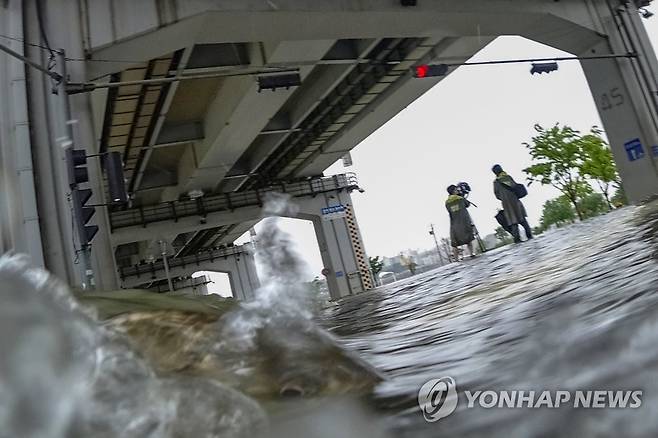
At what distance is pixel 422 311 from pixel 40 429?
352cm

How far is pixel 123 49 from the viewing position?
28.7 ft

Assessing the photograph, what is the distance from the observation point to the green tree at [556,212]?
1698 inches

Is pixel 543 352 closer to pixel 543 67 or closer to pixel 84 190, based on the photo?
pixel 84 190

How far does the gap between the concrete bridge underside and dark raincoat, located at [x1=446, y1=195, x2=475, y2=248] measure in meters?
3.69

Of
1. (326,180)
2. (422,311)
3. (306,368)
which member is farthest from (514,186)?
(326,180)

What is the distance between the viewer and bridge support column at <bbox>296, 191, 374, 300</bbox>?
80.2ft

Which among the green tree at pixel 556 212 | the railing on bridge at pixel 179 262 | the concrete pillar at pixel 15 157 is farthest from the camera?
the green tree at pixel 556 212

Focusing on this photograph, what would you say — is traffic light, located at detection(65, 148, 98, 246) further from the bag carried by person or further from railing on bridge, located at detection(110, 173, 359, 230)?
railing on bridge, located at detection(110, 173, 359, 230)

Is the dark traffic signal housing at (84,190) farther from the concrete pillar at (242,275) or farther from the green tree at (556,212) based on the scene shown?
the green tree at (556,212)

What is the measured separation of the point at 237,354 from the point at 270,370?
0.46 ft

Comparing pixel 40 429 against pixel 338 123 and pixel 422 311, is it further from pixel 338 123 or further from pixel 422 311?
pixel 338 123

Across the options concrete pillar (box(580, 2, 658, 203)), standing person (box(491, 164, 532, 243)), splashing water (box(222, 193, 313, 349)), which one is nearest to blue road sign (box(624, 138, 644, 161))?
concrete pillar (box(580, 2, 658, 203))

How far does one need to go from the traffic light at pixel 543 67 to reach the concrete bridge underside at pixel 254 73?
1046mm

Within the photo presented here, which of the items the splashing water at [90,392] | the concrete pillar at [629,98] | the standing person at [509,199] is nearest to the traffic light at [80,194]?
the splashing water at [90,392]
